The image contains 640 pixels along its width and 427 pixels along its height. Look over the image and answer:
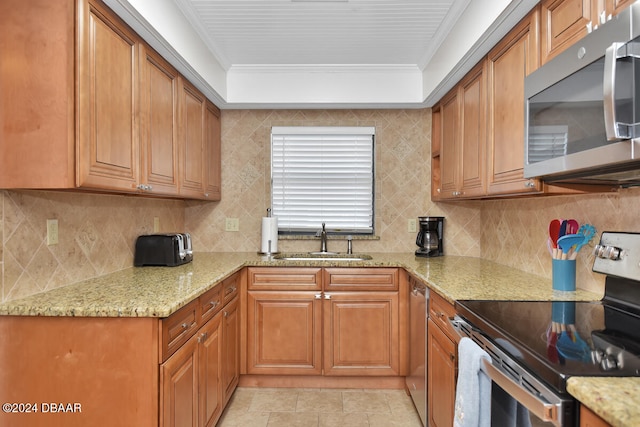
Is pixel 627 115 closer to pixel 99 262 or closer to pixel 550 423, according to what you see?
pixel 550 423

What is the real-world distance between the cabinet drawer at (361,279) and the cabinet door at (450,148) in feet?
2.37

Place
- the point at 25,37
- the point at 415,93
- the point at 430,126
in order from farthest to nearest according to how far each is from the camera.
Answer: the point at 430,126 < the point at 415,93 < the point at 25,37

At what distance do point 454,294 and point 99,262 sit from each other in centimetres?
182

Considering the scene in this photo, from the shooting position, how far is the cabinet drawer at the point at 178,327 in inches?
55.5

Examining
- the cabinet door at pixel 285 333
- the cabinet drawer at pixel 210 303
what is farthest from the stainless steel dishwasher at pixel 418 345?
the cabinet drawer at pixel 210 303

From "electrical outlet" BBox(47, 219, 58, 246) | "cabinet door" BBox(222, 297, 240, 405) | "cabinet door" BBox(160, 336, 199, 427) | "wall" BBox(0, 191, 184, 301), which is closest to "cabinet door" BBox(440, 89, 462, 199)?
"cabinet door" BBox(222, 297, 240, 405)

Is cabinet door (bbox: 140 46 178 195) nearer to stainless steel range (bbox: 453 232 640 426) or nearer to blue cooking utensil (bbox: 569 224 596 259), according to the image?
stainless steel range (bbox: 453 232 640 426)

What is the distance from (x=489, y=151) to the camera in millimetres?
2016

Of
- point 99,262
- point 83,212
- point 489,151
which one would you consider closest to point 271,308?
point 99,262

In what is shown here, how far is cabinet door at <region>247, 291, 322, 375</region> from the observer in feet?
8.56

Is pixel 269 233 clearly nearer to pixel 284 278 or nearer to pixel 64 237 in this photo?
pixel 284 278

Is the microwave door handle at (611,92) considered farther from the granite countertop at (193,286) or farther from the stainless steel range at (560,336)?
the granite countertop at (193,286)

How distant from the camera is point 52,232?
169 cm

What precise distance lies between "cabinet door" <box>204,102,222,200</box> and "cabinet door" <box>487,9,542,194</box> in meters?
1.94
